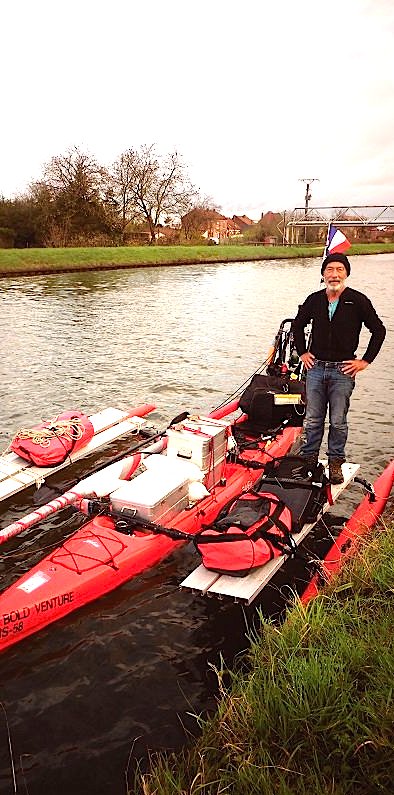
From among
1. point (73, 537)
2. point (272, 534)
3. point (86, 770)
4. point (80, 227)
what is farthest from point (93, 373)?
point (80, 227)

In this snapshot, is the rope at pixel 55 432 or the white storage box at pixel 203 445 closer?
the white storage box at pixel 203 445

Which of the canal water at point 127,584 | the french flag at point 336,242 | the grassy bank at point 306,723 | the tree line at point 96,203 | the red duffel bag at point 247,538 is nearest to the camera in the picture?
the grassy bank at point 306,723

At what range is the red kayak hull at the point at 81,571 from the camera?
517 cm

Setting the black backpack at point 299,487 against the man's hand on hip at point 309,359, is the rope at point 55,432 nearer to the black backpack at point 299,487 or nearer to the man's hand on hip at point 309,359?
the black backpack at point 299,487

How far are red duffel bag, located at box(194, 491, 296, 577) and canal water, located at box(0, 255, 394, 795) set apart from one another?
2.54 feet

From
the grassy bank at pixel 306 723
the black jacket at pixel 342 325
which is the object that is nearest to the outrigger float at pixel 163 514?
the grassy bank at pixel 306 723

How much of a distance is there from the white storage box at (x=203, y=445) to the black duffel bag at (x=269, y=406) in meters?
1.40

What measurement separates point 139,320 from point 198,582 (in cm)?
1735

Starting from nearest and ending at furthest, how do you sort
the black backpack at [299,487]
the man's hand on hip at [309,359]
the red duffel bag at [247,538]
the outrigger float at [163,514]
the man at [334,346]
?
the red duffel bag at [247,538], the outrigger float at [163,514], the black backpack at [299,487], the man at [334,346], the man's hand on hip at [309,359]

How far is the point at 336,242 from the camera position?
27.3ft

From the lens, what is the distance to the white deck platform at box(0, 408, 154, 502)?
7109mm

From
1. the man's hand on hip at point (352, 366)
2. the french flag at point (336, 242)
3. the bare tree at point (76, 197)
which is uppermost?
the bare tree at point (76, 197)

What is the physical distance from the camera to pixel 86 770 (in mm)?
4070

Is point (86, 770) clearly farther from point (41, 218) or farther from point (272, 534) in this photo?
point (41, 218)
